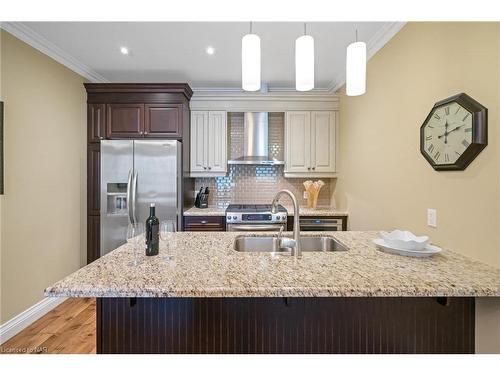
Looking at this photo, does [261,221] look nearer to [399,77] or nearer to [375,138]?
[375,138]

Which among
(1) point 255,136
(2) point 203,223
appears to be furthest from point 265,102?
(2) point 203,223

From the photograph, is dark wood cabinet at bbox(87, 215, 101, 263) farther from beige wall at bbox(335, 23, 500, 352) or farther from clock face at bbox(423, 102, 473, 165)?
clock face at bbox(423, 102, 473, 165)

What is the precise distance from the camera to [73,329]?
242cm

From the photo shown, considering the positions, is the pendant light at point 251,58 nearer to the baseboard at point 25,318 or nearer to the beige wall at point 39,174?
the beige wall at point 39,174

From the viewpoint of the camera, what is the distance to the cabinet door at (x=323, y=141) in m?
3.62

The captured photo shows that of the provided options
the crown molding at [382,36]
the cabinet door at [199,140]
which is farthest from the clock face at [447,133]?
the cabinet door at [199,140]

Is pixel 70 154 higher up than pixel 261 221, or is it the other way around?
pixel 70 154

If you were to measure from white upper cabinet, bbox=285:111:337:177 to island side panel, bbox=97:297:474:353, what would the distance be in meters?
2.52

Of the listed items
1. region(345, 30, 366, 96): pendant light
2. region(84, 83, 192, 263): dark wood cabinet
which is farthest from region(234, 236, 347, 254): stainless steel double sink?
region(84, 83, 192, 263): dark wood cabinet

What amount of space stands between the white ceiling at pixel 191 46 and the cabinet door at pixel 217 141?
478 millimetres
